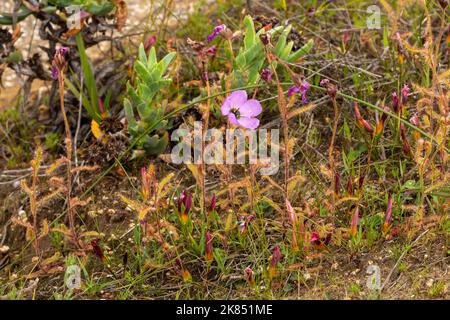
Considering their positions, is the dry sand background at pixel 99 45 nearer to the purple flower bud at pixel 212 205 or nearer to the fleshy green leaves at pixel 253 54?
the fleshy green leaves at pixel 253 54

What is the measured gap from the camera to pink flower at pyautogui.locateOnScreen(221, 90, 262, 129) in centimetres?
233

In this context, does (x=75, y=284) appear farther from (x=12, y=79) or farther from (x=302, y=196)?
(x=12, y=79)

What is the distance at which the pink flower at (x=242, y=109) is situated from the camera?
2.33 meters

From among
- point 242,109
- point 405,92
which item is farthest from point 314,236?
point 405,92

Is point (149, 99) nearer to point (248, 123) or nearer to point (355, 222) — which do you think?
point (248, 123)

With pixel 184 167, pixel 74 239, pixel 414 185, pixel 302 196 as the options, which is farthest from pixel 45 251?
pixel 414 185

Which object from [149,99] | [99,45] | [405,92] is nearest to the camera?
[405,92]

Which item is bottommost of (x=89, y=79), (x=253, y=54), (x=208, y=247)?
(x=208, y=247)

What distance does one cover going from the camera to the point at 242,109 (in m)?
2.36

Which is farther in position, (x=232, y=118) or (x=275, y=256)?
(x=232, y=118)

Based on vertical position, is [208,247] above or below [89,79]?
below

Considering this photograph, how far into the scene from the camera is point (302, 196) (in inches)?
101

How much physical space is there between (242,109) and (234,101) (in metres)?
0.04

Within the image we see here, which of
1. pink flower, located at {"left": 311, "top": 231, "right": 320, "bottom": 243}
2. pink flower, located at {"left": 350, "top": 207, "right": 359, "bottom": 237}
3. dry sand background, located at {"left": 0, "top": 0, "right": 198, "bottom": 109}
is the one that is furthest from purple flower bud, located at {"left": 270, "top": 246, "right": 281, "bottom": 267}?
dry sand background, located at {"left": 0, "top": 0, "right": 198, "bottom": 109}
